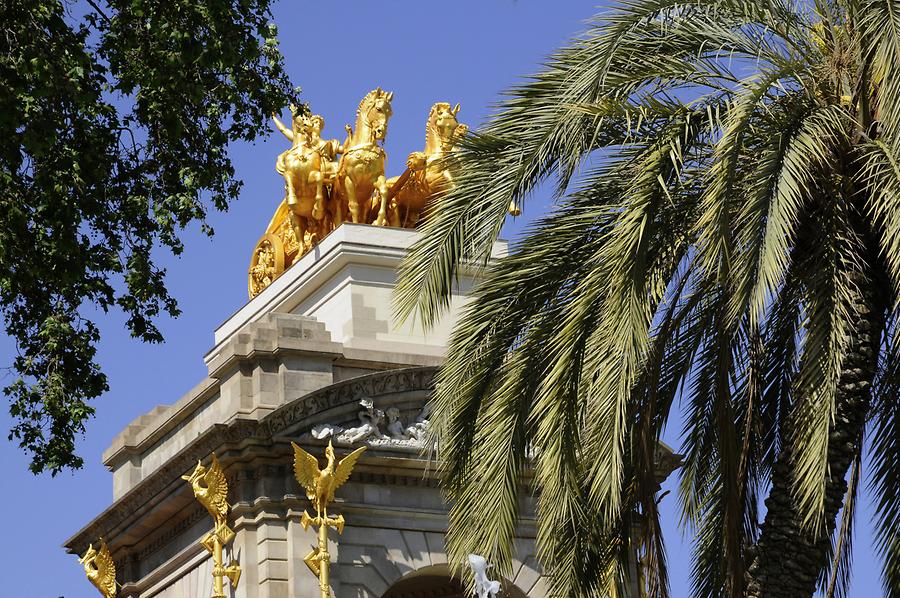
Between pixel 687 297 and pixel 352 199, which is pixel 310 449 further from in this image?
pixel 687 297

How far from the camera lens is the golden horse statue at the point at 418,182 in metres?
35.0

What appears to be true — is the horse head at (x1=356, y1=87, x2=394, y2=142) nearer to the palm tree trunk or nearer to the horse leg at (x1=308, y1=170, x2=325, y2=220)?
the horse leg at (x1=308, y1=170, x2=325, y2=220)

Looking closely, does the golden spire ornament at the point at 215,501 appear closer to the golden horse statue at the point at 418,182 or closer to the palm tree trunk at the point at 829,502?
the golden horse statue at the point at 418,182

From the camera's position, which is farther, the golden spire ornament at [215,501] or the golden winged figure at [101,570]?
the golden winged figure at [101,570]

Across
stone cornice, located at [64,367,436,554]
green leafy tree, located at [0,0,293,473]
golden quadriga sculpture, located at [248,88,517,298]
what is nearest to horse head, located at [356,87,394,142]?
golden quadriga sculpture, located at [248,88,517,298]

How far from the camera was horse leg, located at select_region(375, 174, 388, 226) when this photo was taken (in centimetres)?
3491

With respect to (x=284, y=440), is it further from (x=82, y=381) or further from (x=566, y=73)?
(x=566, y=73)

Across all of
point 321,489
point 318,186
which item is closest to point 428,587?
point 321,489

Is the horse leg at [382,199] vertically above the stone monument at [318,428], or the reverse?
the horse leg at [382,199]

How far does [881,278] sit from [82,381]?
28.1 ft

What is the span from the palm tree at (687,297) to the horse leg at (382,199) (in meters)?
16.4

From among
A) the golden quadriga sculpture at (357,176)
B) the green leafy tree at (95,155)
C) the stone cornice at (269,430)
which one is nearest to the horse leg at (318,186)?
the golden quadriga sculpture at (357,176)

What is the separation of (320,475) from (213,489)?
1801 millimetres

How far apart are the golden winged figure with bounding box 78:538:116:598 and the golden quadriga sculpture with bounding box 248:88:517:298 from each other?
6531mm
